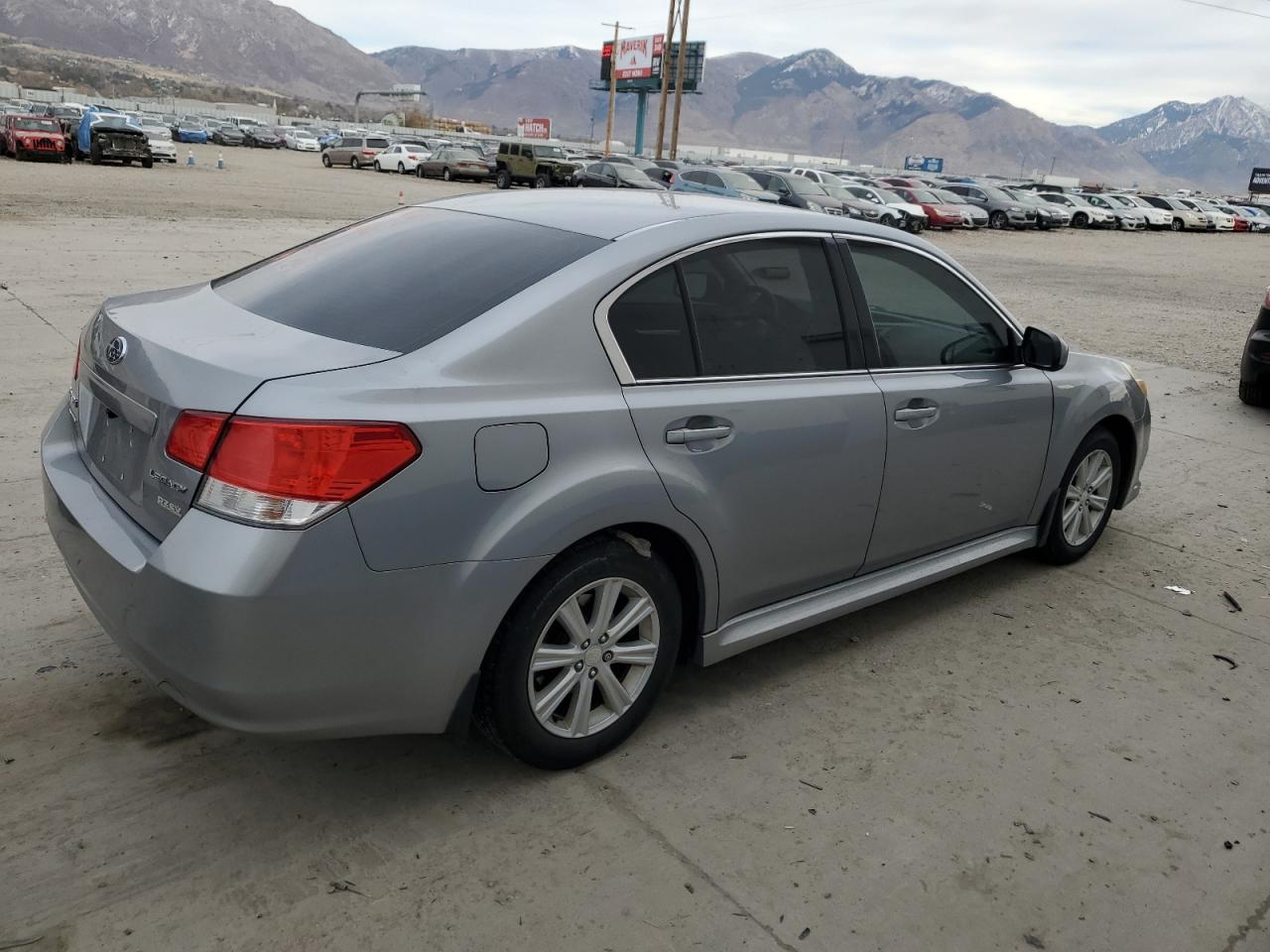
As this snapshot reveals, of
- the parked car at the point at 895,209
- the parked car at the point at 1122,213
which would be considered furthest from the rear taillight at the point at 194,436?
the parked car at the point at 1122,213

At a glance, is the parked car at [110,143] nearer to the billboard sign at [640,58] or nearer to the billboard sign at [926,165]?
the billboard sign at [640,58]

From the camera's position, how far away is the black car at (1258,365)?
8906 millimetres

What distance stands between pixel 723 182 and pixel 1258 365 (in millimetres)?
20604

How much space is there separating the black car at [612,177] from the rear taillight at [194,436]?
91.4 ft

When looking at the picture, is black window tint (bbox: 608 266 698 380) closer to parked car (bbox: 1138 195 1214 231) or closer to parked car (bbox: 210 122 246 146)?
parked car (bbox: 1138 195 1214 231)

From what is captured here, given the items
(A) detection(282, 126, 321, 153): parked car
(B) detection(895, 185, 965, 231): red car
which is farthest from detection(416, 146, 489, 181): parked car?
(A) detection(282, 126, 321, 153): parked car

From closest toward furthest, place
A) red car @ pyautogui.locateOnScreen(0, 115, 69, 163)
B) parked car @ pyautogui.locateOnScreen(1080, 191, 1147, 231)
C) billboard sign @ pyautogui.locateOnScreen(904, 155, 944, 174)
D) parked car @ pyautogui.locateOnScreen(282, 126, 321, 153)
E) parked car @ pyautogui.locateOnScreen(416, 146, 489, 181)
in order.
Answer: red car @ pyautogui.locateOnScreen(0, 115, 69, 163) < parked car @ pyautogui.locateOnScreen(416, 146, 489, 181) < parked car @ pyautogui.locateOnScreen(1080, 191, 1147, 231) < parked car @ pyautogui.locateOnScreen(282, 126, 321, 153) < billboard sign @ pyautogui.locateOnScreen(904, 155, 944, 174)

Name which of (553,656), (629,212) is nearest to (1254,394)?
(629,212)

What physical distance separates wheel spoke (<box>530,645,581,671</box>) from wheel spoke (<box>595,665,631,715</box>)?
0.13 meters

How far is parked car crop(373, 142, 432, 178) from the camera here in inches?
1773

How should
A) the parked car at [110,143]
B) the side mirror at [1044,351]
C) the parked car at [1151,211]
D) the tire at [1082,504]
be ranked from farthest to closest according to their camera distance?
1. the parked car at [1151,211]
2. the parked car at [110,143]
3. the tire at [1082,504]
4. the side mirror at [1044,351]

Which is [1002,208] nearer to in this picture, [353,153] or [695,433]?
[353,153]

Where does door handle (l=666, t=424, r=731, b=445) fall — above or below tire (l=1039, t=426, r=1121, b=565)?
above

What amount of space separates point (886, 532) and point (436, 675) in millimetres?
1863
